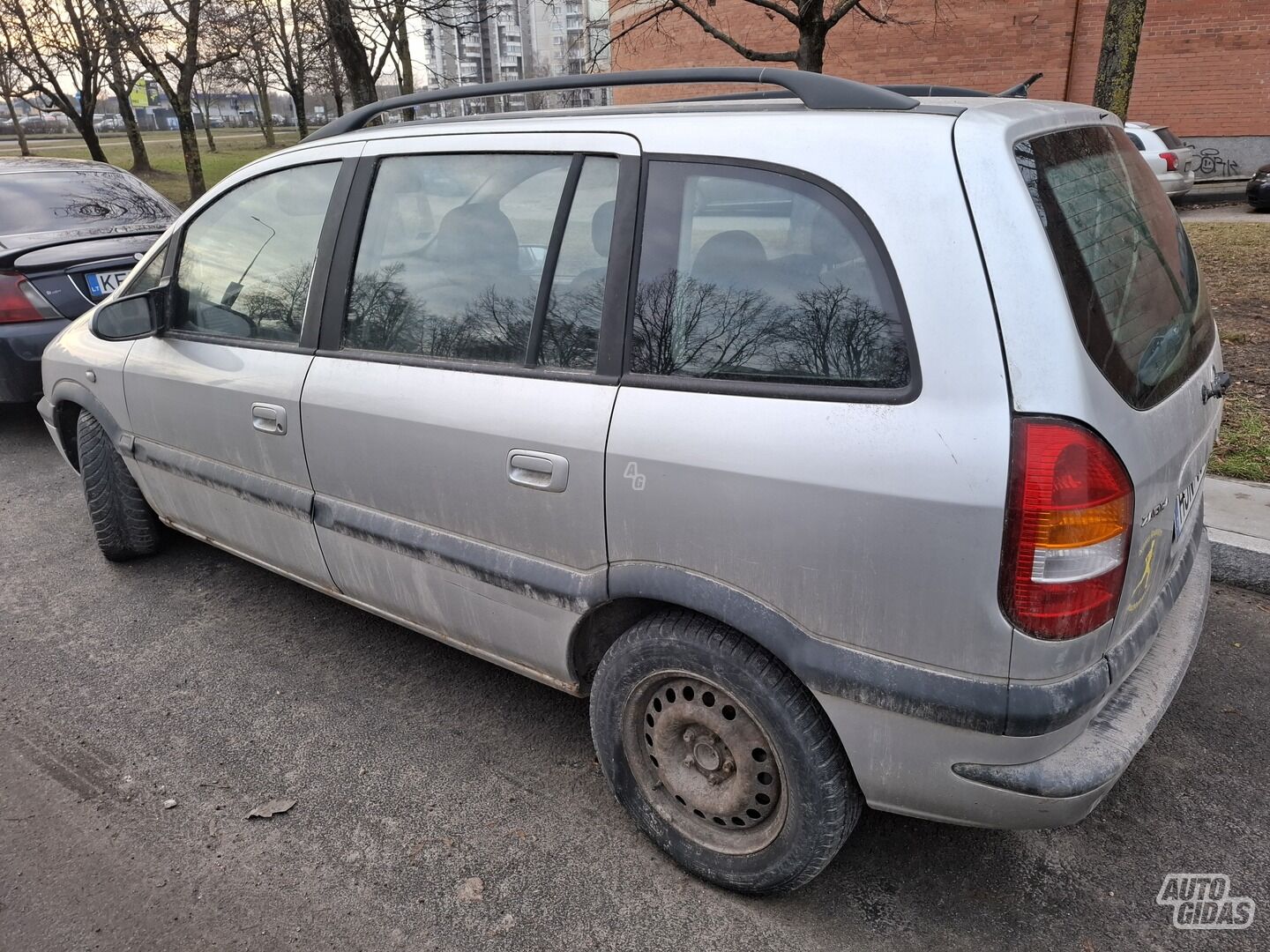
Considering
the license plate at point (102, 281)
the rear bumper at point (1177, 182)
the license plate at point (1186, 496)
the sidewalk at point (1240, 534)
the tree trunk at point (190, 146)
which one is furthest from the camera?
the tree trunk at point (190, 146)

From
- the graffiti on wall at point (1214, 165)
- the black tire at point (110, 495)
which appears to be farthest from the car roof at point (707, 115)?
the graffiti on wall at point (1214, 165)

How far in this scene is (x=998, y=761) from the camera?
1.82m

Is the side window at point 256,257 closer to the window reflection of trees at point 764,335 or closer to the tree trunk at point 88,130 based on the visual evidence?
the window reflection of trees at point 764,335

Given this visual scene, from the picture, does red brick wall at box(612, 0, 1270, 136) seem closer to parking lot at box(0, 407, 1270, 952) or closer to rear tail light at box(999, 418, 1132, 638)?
parking lot at box(0, 407, 1270, 952)

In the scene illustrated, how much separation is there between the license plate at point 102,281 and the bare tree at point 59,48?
47.3ft

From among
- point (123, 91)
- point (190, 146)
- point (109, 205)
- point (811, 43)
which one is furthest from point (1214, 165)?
point (123, 91)

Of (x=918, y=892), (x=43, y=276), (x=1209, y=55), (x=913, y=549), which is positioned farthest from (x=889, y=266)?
(x=1209, y=55)

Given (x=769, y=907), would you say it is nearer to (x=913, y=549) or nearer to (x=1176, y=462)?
(x=913, y=549)

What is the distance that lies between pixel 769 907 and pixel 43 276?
5.86 metres

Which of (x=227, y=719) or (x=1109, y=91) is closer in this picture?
(x=227, y=719)

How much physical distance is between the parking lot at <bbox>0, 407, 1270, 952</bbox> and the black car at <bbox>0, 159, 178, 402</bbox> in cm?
301

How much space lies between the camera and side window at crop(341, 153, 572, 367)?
2.41 m

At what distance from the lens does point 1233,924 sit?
6.92 ft

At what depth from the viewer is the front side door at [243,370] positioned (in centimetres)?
296
